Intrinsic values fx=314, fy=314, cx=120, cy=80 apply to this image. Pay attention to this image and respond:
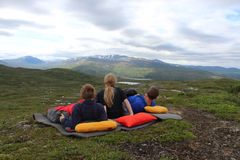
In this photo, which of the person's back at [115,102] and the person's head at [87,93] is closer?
the person's head at [87,93]

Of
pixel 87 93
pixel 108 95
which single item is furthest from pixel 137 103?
pixel 87 93

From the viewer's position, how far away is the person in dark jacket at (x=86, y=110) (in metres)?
16.2

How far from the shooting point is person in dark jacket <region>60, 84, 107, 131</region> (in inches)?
637

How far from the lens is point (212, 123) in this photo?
19250 mm

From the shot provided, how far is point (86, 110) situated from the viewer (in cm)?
1642

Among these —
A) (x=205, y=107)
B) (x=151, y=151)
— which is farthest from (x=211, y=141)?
(x=205, y=107)

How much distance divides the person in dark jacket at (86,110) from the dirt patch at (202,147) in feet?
9.36

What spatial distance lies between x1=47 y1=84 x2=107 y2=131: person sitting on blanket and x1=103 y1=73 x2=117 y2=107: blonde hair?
1.55 metres

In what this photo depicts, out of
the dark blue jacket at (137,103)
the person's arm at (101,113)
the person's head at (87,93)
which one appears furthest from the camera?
the dark blue jacket at (137,103)

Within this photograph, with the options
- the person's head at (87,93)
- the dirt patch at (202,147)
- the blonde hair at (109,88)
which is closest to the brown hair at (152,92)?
the blonde hair at (109,88)

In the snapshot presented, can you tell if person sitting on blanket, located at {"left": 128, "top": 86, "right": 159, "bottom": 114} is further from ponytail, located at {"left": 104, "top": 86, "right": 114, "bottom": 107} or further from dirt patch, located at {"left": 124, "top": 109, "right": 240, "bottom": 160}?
dirt patch, located at {"left": 124, "top": 109, "right": 240, "bottom": 160}

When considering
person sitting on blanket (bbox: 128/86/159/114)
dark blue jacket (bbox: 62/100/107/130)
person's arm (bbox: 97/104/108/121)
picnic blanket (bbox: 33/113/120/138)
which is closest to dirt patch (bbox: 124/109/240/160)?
picnic blanket (bbox: 33/113/120/138)

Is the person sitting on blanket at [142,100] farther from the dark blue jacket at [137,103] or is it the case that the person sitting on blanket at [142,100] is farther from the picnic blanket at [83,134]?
the picnic blanket at [83,134]

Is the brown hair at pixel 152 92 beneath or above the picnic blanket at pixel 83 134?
above
